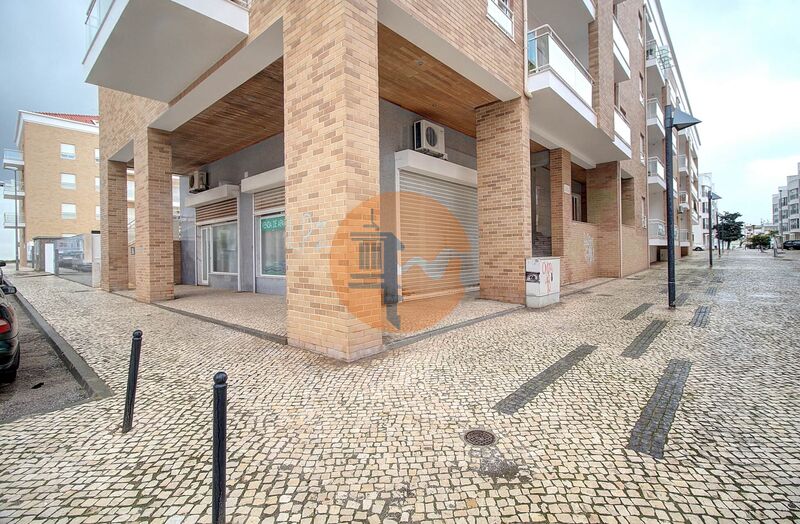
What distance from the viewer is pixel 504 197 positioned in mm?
8945

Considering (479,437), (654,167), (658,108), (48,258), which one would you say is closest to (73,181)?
(48,258)

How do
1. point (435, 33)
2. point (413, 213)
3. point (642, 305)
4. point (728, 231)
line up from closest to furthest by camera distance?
1. point (435, 33)
2. point (642, 305)
3. point (413, 213)
4. point (728, 231)

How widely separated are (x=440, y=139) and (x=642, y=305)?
660cm

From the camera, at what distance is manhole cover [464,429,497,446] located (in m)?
2.65

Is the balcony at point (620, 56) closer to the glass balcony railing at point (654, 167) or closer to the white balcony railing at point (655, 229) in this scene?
the glass balcony railing at point (654, 167)

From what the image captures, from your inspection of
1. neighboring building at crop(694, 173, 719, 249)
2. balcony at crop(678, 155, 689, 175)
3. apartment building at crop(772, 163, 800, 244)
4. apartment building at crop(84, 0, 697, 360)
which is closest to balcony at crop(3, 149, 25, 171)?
apartment building at crop(84, 0, 697, 360)

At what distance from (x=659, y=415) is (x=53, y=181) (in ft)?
165

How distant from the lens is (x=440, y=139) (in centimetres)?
1012

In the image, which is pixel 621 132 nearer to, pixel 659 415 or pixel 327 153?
pixel 327 153

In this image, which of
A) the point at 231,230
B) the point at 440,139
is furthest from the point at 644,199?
the point at 231,230

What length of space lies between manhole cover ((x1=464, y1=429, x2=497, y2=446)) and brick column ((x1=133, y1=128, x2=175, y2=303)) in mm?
10650

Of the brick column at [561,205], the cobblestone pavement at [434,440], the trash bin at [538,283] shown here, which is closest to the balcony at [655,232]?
the brick column at [561,205]

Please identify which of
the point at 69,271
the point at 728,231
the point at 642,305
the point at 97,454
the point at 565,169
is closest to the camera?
the point at 97,454

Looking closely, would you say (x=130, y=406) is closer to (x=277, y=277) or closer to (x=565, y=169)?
(x=277, y=277)
